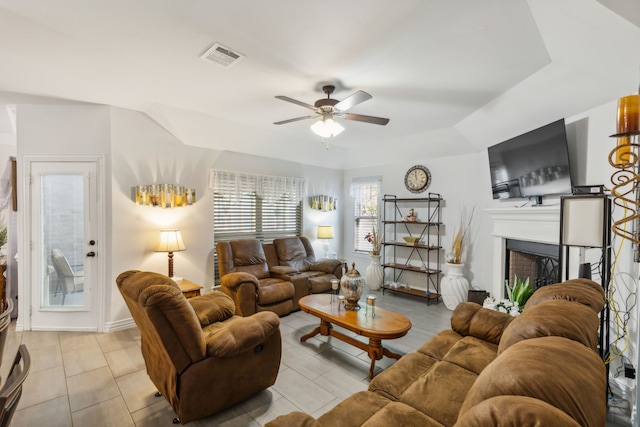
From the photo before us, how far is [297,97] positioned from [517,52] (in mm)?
2074

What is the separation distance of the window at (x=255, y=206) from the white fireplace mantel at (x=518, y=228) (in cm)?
328

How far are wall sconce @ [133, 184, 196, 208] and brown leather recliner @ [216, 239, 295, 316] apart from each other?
0.82 meters

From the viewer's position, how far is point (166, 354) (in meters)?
1.91

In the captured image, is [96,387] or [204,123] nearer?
[96,387]

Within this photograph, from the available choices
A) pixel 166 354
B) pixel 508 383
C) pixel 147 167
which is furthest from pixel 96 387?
pixel 508 383

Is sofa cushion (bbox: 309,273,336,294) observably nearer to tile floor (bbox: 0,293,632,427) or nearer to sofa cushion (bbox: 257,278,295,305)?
sofa cushion (bbox: 257,278,295,305)

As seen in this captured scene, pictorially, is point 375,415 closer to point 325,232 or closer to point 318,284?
point 318,284

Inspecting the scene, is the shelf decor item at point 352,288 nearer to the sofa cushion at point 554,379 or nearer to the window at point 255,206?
the sofa cushion at point 554,379

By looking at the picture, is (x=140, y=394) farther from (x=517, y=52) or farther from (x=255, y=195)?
(x=517, y=52)

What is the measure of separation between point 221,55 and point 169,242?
94.0 inches

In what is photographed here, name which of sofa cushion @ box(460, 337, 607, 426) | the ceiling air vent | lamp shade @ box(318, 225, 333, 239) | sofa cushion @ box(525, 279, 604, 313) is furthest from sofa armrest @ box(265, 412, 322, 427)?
lamp shade @ box(318, 225, 333, 239)

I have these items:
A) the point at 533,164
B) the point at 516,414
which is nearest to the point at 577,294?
the point at 516,414

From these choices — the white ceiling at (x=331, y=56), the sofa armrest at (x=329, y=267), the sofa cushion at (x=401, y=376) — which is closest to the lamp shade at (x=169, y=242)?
the white ceiling at (x=331, y=56)

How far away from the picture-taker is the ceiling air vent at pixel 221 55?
2.39m
